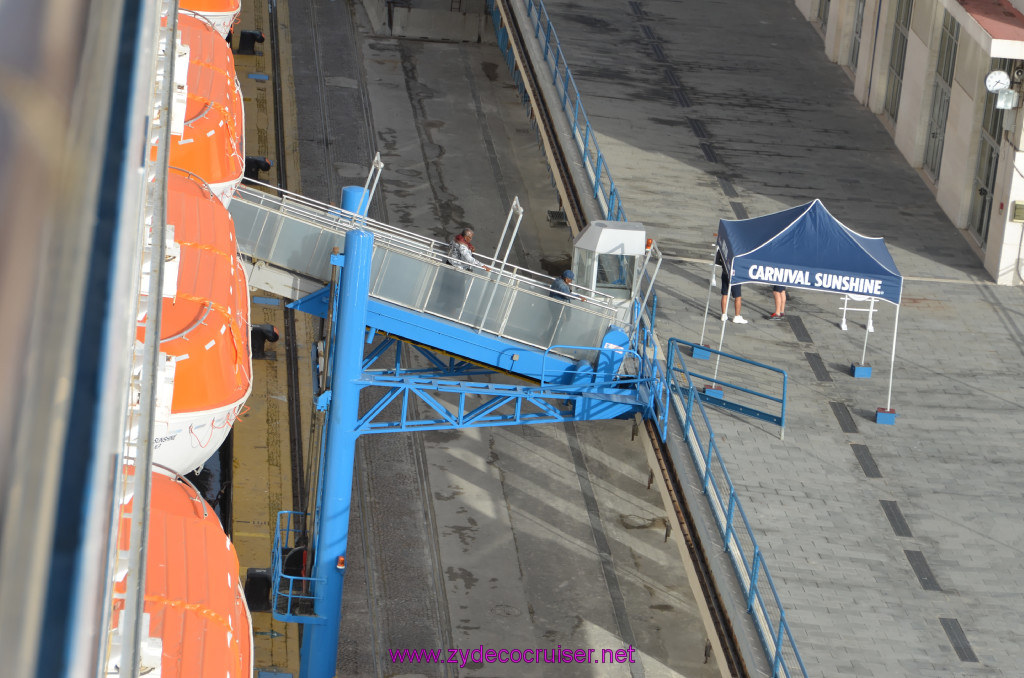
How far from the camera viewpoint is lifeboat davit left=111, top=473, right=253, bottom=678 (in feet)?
37.5

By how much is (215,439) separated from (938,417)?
35.7ft

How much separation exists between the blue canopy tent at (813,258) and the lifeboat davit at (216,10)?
14.5m

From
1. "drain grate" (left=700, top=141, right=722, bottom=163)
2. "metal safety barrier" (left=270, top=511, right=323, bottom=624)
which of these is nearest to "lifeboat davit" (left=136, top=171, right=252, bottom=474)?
"metal safety barrier" (left=270, top=511, right=323, bottom=624)

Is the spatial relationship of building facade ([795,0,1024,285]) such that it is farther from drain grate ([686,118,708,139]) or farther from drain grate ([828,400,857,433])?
drain grate ([828,400,857,433])

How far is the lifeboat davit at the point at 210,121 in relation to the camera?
2108cm

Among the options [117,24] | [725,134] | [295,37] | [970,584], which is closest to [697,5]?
[725,134]

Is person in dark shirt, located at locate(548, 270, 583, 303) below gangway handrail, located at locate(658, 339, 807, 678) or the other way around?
the other way around

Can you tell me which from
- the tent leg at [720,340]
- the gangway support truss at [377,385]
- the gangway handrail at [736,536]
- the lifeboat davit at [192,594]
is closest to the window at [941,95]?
the tent leg at [720,340]

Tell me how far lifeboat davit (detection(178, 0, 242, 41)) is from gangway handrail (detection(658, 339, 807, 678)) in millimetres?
14293

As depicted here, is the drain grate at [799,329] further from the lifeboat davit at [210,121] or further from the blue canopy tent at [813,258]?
the lifeboat davit at [210,121]

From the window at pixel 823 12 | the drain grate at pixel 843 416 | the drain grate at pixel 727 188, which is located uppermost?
the window at pixel 823 12

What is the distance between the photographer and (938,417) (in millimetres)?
20422

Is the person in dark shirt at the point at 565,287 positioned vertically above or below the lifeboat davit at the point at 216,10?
below

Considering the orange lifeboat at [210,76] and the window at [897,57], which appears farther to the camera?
the window at [897,57]
